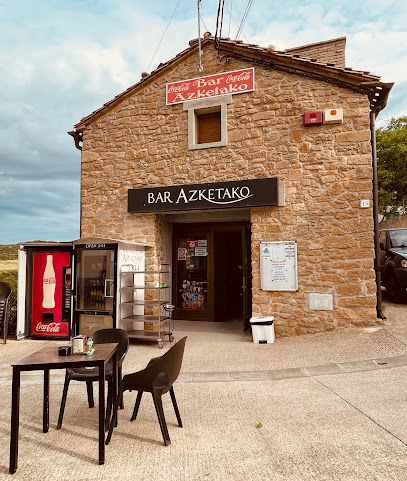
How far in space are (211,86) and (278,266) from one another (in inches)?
164

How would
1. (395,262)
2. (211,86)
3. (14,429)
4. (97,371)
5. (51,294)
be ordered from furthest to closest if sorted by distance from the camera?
(395,262) < (211,86) < (51,294) < (97,371) < (14,429)

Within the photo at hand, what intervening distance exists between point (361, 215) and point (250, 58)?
4.00 metres

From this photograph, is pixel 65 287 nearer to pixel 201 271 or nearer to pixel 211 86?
pixel 201 271

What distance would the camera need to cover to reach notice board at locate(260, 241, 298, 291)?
282 inches

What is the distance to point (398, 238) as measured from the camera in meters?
9.01

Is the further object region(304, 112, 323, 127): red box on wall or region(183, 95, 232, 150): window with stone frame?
region(183, 95, 232, 150): window with stone frame

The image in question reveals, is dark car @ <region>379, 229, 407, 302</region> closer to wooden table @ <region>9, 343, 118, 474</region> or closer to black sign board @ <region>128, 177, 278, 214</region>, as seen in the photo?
black sign board @ <region>128, 177, 278, 214</region>

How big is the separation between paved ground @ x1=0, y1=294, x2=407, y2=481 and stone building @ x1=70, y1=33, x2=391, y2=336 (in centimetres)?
157

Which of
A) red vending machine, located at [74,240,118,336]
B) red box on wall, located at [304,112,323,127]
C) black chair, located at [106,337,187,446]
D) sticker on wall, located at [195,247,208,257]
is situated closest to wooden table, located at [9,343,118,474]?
black chair, located at [106,337,187,446]

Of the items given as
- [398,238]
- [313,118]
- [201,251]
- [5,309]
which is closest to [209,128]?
[313,118]

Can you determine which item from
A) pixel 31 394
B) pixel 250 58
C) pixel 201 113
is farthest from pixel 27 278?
pixel 250 58

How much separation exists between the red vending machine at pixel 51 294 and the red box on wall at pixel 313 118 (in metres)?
5.49

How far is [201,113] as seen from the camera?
27.2ft

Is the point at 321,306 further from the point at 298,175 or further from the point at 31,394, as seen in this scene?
the point at 31,394
